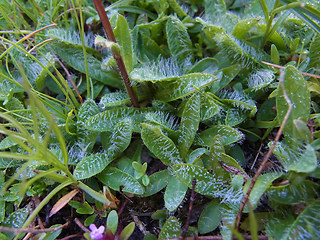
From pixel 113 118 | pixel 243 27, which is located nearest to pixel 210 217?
pixel 113 118

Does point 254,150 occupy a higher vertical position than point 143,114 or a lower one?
lower

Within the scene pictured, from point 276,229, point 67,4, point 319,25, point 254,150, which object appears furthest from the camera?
point 67,4

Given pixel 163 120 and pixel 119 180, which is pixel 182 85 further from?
pixel 119 180

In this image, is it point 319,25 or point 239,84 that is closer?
point 319,25

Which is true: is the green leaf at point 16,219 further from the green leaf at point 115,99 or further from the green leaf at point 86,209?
the green leaf at point 115,99

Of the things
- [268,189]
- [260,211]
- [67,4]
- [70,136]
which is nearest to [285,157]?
[268,189]

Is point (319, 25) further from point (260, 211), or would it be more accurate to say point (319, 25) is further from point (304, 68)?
point (260, 211)

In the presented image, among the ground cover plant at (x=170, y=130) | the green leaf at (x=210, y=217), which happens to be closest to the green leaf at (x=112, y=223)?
the ground cover plant at (x=170, y=130)
